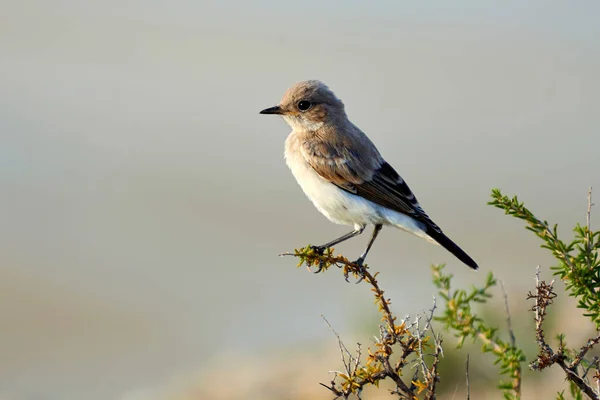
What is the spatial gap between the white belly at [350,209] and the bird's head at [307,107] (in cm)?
79

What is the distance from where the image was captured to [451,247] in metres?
5.72

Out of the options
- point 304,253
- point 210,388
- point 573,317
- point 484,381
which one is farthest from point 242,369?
point 304,253

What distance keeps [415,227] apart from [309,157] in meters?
1.01

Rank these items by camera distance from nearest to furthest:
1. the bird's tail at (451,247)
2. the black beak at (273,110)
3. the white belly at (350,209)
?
the bird's tail at (451,247), the white belly at (350,209), the black beak at (273,110)

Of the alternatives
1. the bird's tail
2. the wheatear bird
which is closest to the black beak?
the wheatear bird

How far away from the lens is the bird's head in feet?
21.5

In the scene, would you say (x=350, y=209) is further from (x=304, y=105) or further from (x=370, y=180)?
(x=304, y=105)

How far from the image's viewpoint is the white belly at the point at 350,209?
18.9ft

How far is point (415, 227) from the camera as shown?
5.76m

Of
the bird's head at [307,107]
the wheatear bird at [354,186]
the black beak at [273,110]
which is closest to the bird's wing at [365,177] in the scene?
the wheatear bird at [354,186]

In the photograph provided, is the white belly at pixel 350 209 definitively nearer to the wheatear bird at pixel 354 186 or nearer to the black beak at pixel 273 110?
the wheatear bird at pixel 354 186

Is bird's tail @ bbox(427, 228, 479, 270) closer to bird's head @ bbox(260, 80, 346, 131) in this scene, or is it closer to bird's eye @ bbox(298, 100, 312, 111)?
bird's head @ bbox(260, 80, 346, 131)

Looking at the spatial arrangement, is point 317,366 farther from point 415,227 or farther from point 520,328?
point 415,227

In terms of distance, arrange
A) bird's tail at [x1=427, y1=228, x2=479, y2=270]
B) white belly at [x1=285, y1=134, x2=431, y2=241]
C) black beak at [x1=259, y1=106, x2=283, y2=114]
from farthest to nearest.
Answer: black beak at [x1=259, y1=106, x2=283, y2=114] → white belly at [x1=285, y1=134, x2=431, y2=241] → bird's tail at [x1=427, y1=228, x2=479, y2=270]
